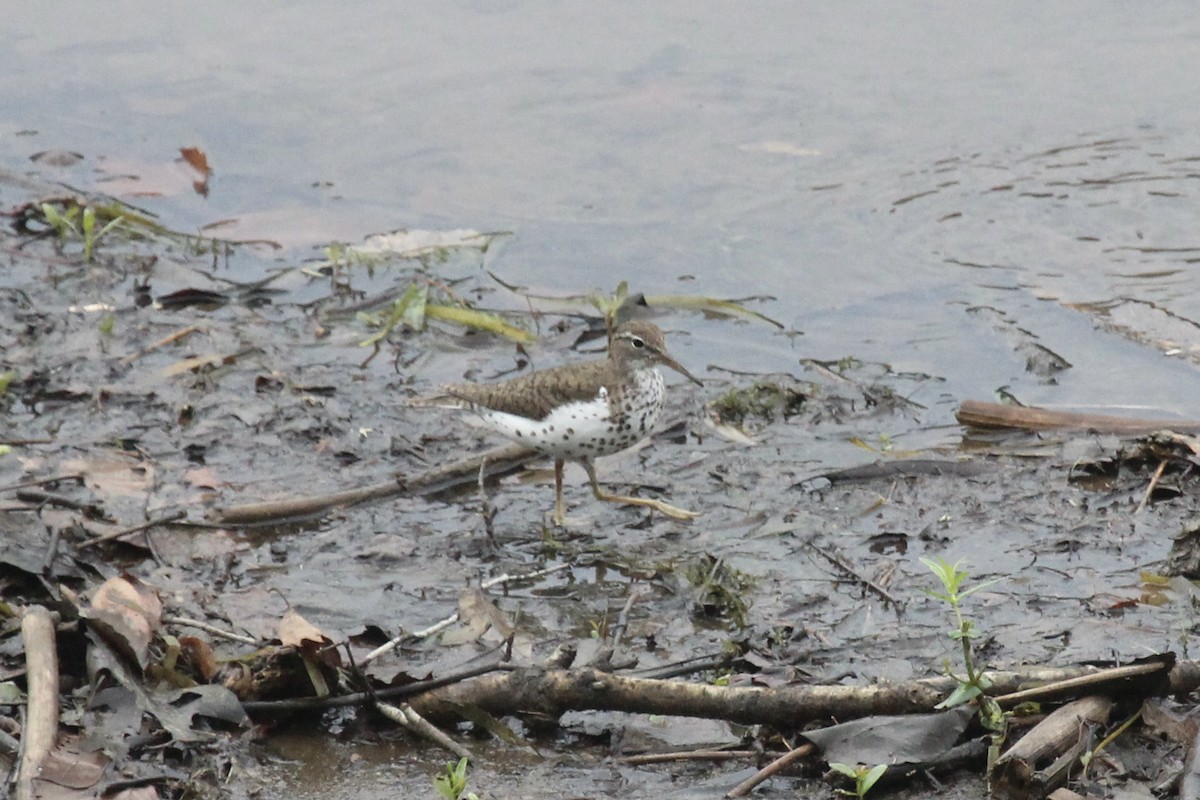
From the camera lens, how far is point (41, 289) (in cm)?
852

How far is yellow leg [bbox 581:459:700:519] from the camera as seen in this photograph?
6312 mm

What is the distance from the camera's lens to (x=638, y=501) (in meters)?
6.48

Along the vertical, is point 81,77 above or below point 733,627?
above

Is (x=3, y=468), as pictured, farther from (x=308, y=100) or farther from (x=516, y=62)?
(x=516, y=62)

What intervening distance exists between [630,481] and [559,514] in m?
0.56

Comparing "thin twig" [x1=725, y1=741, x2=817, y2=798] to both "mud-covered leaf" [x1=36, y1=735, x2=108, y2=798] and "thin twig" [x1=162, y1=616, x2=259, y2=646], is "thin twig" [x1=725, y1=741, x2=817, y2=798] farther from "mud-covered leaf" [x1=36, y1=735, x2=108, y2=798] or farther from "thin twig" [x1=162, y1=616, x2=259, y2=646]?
"mud-covered leaf" [x1=36, y1=735, x2=108, y2=798]

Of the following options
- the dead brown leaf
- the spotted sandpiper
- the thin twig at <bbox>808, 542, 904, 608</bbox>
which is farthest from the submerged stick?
the thin twig at <bbox>808, 542, 904, 608</bbox>

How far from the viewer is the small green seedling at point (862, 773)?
12.2ft

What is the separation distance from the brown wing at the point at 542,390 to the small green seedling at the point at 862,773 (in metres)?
2.97

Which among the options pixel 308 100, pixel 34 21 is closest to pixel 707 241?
pixel 308 100

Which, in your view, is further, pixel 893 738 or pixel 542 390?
pixel 542 390

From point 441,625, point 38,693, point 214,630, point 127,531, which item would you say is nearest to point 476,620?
point 441,625

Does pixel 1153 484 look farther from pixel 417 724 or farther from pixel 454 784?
pixel 454 784

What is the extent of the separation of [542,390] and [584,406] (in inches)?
12.8
